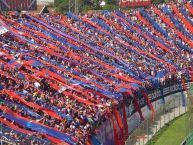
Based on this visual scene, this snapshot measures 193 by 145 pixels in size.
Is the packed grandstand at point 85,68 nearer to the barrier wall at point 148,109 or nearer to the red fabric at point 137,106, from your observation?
the red fabric at point 137,106

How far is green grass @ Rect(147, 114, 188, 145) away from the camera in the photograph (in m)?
28.5

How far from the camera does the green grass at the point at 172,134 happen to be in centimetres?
2852

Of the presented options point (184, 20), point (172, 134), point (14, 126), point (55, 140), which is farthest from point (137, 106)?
point (184, 20)

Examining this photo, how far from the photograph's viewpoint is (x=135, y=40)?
41344 millimetres

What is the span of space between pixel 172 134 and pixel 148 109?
2900 millimetres

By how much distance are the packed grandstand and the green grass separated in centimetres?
149

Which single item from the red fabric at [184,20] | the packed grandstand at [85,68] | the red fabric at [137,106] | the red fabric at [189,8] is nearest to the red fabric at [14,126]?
the packed grandstand at [85,68]

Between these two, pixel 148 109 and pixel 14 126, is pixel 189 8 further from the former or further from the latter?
pixel 14 126

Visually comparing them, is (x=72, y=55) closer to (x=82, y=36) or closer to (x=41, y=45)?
(x=41, y=45)

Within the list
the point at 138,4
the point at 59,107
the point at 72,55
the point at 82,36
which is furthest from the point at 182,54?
the point at 138,4

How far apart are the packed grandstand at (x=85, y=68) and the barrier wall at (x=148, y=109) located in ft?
1.03

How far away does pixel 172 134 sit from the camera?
30250 millimetres

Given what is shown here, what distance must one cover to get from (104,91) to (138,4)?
47347 millimetres

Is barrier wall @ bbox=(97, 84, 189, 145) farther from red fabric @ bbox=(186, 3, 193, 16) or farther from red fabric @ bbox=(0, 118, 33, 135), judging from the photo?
red fabric @ bbox=(186, 3, 193, 16)
